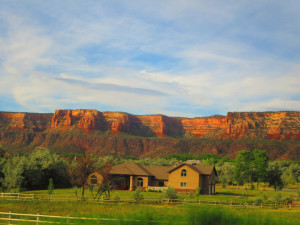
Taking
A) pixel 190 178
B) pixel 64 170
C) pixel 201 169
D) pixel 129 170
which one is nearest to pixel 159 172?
pixel 129 170

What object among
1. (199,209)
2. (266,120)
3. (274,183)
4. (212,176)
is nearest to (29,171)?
(212,176)

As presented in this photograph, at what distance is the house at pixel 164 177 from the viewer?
56.1m

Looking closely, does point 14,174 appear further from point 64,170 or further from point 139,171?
point 139,171

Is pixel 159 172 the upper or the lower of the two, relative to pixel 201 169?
lower

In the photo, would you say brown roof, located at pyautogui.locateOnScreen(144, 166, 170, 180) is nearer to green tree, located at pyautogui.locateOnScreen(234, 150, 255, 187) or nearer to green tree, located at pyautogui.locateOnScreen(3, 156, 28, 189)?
green tree, located at pyautogui.locateOnScreen(234, 150, 255, 187)

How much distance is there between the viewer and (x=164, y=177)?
6194 cm

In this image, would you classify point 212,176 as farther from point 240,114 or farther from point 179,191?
point 240,114

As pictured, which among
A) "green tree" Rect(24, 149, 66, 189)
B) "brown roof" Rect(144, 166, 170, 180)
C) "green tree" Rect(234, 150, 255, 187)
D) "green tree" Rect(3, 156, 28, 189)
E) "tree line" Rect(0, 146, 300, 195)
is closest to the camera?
"tree line" Rect(0, 146, 300, 195)

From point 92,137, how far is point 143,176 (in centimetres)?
11206

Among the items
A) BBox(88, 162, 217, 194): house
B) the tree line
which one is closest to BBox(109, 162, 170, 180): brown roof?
BBox(88, 162, 217, 194): house

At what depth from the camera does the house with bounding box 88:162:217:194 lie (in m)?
56.1

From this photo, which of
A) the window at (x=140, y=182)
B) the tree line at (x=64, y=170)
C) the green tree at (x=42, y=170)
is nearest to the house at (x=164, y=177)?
the window at (x=140, y=182)

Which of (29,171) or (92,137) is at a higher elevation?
(92,137)

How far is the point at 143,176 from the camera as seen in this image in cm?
6003
